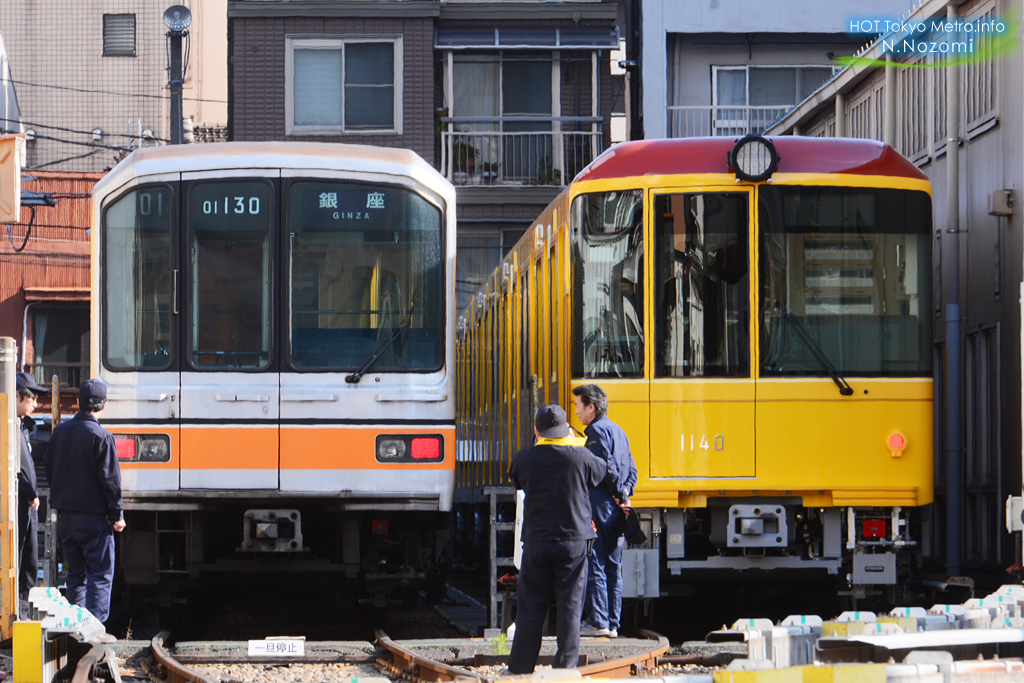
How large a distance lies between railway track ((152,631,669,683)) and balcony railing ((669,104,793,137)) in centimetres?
1458

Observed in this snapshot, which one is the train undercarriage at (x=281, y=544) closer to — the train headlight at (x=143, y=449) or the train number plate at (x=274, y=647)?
the train headlight at (x=143, y=449)

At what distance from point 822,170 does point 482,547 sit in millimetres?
7099

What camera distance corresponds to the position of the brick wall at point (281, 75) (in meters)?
20.3

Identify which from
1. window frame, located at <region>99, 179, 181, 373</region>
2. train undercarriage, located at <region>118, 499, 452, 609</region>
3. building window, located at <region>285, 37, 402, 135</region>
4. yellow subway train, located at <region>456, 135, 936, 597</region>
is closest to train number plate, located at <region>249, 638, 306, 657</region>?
train undercarriage, located at <region>118, 499, 452, 609</region>

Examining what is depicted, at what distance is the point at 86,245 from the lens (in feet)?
76.8

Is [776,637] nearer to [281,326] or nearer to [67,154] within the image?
[281,326]

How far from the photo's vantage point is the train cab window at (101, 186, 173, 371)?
850 centimetres

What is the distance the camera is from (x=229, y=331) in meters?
8.53

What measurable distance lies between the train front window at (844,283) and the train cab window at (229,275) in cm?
321

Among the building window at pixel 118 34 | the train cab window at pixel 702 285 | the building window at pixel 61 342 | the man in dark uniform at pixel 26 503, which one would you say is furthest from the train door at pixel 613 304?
the building window at pixel 118 34

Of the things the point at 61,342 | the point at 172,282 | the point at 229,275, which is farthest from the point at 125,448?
the point at 61,342

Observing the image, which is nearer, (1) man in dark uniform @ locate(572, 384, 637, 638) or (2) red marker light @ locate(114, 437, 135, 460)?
(1) man in dark uniform @ locate(572, 384, 637, 638)

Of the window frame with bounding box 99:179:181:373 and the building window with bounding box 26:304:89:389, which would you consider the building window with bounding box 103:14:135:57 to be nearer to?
the building window with bounding box 26:304:89:389

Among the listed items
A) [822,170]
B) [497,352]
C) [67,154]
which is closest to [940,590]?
[822,170]
